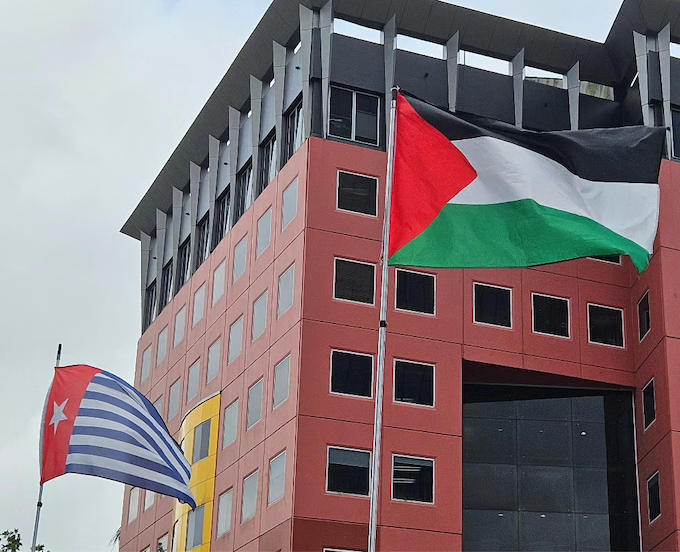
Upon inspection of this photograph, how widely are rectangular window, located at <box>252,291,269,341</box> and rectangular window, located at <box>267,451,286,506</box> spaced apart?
5511mm

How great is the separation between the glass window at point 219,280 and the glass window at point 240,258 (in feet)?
3.79

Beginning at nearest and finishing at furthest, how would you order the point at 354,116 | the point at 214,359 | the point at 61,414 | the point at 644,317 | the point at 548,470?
1. the point at 61,414
2. the point at 548,470
3. the point at 644,317
4. the point at 354,116
5. the point at 214,359

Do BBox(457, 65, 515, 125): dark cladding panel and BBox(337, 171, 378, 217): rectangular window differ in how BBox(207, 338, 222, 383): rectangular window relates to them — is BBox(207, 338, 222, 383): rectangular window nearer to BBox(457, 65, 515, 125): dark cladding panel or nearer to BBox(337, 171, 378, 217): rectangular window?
BBox(337, 171, 378, 217): rectangular window

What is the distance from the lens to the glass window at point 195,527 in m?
46.1

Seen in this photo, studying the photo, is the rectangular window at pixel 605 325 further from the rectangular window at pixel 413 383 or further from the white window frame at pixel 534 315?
the rectangular window at pixel 413 383

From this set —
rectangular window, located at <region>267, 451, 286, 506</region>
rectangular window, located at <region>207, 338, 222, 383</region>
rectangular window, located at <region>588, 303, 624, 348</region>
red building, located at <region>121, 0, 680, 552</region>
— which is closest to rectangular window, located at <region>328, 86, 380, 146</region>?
red building, located at <region>121, 0, 680, 552</region>

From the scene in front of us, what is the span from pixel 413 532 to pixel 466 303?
8.24 meters

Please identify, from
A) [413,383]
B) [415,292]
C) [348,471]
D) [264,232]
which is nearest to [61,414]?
[348,471]

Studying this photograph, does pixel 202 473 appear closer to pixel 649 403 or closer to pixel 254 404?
pixel 254 404

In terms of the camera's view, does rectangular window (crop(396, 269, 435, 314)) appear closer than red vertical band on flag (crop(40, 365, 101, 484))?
No

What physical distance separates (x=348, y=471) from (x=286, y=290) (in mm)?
6962

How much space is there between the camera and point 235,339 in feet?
155

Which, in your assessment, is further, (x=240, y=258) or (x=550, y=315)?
(x=240, y=258)

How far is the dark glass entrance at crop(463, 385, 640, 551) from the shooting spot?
1665 inches
